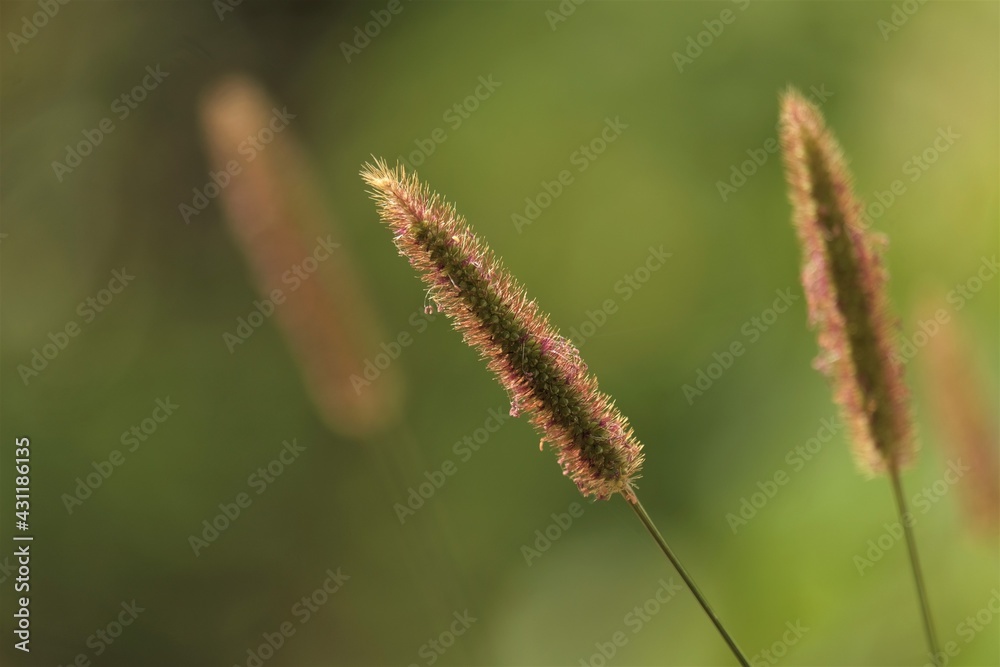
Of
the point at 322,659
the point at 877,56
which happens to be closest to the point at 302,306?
the point at 322,659

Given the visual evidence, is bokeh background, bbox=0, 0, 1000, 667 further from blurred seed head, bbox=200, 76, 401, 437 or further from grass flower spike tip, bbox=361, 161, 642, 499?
grass flower spike tip, bbox=361, 161, 642, 499

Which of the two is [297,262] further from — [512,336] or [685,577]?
[685,577]

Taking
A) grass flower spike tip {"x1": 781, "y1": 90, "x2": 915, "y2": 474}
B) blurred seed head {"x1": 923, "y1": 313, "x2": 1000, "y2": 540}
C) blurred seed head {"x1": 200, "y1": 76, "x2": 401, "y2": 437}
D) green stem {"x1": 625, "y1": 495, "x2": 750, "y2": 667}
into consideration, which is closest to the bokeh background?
blurred seed head {"x1": 200, "y1": 76, "x2": 401, "y2": 437}

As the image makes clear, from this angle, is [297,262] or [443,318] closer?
[297,262]

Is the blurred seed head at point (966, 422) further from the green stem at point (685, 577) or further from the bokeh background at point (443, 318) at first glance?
the green stem at point (685, 577)

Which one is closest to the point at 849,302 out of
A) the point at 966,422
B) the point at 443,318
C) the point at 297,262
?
the point at 966,422

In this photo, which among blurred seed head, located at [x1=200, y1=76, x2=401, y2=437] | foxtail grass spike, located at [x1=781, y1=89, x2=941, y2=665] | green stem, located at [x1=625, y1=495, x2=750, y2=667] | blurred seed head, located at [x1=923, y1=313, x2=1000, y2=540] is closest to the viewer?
green stem, located at [x1=625, y1=495, x2=750, y2=667]

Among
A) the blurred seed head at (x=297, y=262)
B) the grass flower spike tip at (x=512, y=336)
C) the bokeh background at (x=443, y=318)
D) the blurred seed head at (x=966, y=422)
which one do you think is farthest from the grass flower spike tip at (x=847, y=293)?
the bokeh background at (x=443, y=318)
